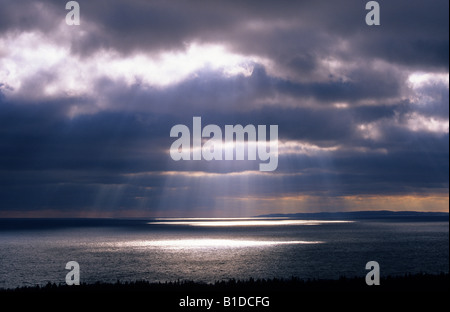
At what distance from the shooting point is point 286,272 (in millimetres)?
82562

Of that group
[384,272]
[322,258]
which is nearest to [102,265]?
[322,258]

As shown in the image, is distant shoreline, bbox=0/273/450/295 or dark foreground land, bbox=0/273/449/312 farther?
distant shoreline, bbox=0/273/450/295

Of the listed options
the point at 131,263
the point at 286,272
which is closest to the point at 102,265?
the point at 131,263

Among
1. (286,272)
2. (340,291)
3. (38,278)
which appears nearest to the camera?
(340,291)
